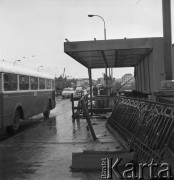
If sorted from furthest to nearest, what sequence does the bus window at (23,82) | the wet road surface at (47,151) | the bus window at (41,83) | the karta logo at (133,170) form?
the bus window at (41,83), the bus window at (23,82), the wet road surface at (47,151), the karta logo at (133,170)

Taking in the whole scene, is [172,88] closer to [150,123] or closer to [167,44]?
[167,44]

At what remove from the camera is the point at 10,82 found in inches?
507

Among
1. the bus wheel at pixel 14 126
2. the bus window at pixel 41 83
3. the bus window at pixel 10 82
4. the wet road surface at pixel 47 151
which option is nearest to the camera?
the wet road surface at pixel 47 151

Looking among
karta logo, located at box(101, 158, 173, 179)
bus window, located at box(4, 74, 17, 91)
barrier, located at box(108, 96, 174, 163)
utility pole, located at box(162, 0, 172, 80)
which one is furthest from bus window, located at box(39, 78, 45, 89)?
karta logo, located at box(101, 158, 173, 179)

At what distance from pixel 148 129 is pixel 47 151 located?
3033mm

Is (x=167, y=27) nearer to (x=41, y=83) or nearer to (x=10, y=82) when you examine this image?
(x=10, y=82)

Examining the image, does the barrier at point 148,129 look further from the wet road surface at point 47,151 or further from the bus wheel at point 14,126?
the bus wheel at point 14,126

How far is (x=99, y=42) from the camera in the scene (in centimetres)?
1402

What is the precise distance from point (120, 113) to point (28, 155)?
13.0ft

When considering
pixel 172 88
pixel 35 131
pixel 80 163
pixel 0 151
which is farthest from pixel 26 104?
pixel 80 163

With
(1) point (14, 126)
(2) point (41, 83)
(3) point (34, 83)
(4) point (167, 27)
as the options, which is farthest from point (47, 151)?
(2) point (41, 83)

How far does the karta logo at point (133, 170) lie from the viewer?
5902 mm

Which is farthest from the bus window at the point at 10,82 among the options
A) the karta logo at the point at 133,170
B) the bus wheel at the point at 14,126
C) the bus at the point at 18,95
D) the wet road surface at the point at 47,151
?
the karta logo at the point at 133,170

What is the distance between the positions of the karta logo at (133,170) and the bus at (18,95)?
5.70 metres
